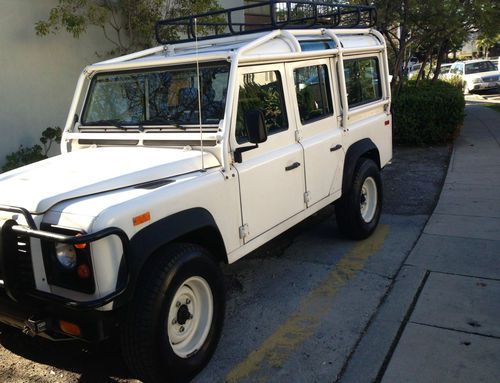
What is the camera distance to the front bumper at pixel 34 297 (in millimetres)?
2539

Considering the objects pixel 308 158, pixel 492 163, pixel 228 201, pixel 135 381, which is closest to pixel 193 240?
pixel 228 201

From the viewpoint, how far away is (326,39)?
4828 millimetres

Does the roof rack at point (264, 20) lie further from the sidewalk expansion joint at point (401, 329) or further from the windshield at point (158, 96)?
the sidewalk expansion joint at point (401, 329)

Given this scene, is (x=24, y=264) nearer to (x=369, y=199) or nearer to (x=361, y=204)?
(x=361, y=204)

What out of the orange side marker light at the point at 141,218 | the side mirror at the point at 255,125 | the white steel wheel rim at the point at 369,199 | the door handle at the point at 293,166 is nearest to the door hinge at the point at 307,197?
the door handle at the point at 293,166

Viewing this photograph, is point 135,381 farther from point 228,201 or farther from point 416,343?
point 416,343

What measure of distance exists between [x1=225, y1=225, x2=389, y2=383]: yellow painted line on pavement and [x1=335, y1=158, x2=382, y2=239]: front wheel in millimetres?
235

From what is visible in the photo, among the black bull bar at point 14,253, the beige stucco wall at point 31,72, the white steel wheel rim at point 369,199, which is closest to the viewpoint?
the black bull bar at point 14,253

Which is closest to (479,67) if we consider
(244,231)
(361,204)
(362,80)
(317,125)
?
(362,80)

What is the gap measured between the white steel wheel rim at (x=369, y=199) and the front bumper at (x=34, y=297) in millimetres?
3531

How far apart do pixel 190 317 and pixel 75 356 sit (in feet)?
3.17

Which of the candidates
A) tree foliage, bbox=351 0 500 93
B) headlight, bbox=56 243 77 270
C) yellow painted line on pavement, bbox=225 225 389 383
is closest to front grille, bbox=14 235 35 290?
headlight, bbox=56 243 77 270

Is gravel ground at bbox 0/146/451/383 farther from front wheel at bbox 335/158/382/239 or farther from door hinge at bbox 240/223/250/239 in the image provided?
front wheel at bbox 335/158/382/239

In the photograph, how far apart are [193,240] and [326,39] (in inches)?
101
